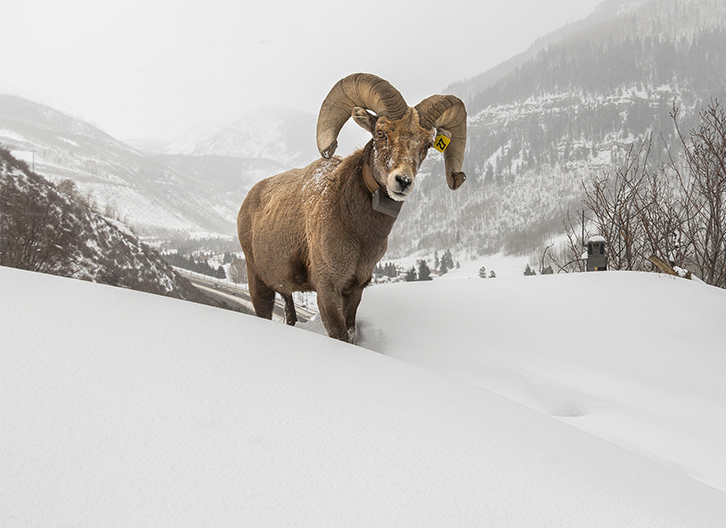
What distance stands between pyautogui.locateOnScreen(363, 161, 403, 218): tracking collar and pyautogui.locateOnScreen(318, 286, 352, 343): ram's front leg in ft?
2.95

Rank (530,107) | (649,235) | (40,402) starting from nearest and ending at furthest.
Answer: (40,402) < (649,235) < (530,107)

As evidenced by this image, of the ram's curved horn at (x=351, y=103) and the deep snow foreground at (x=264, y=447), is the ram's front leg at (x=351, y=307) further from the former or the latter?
the deep snow foreground at (x=264, y=447)

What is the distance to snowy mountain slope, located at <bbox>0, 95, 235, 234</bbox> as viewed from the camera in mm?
55866

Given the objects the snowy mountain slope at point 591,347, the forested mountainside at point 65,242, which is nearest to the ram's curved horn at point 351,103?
the snowy mountain slope at point 591,347

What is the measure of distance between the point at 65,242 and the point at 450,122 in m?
14.7

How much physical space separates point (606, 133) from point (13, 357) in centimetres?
9936

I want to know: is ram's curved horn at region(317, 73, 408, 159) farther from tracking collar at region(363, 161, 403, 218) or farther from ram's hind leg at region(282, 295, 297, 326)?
ram's hind leg at region(282, 295, 297, 326)

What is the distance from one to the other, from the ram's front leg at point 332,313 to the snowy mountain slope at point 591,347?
0.56 m

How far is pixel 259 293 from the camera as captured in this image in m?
5.57

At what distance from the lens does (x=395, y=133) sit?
3.52m

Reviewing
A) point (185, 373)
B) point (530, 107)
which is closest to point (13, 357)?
point (185, 373)

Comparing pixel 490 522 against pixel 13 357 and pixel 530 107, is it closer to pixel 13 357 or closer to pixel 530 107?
pixel 13 357

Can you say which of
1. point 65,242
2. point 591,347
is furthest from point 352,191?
point 65,242

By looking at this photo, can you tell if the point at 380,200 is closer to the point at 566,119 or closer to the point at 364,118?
the point at 364,118
